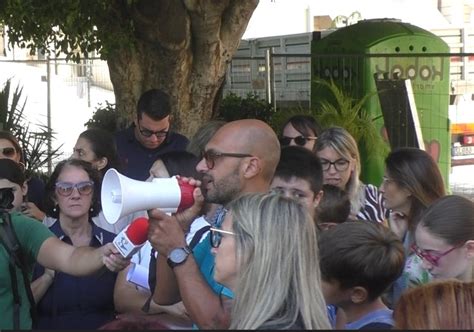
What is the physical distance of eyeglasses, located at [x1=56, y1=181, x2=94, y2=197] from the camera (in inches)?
190

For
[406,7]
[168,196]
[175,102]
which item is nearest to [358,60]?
[175,102]

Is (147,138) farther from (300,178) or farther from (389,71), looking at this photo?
(389,71)

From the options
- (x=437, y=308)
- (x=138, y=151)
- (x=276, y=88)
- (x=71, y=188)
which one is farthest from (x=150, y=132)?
(x=276, y=88)

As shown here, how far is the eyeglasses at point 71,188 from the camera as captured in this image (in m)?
4.82

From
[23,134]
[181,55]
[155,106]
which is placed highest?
[181,55]

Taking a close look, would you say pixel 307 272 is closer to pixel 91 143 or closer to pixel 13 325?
pixel 13 325

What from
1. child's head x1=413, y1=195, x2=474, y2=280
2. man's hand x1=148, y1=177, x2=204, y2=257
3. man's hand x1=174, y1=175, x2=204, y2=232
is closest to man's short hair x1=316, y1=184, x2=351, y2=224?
child's head x1=413, y1=195, x2=474, y2=280

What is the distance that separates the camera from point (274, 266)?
113 inches

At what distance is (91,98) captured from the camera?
20109mm

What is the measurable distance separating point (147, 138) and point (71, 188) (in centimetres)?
242

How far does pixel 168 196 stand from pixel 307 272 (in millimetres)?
754

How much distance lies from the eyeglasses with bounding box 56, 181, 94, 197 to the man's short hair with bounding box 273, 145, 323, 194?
1.04m

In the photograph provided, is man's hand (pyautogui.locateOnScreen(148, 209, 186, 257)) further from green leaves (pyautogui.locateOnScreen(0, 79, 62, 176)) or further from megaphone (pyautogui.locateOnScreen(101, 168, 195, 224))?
green leaves (pyautogui.locateOnScreen(0, 79, 62, 176))

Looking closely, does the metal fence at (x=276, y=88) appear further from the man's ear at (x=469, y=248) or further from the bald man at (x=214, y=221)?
the bald man at (x=214, y=221)
